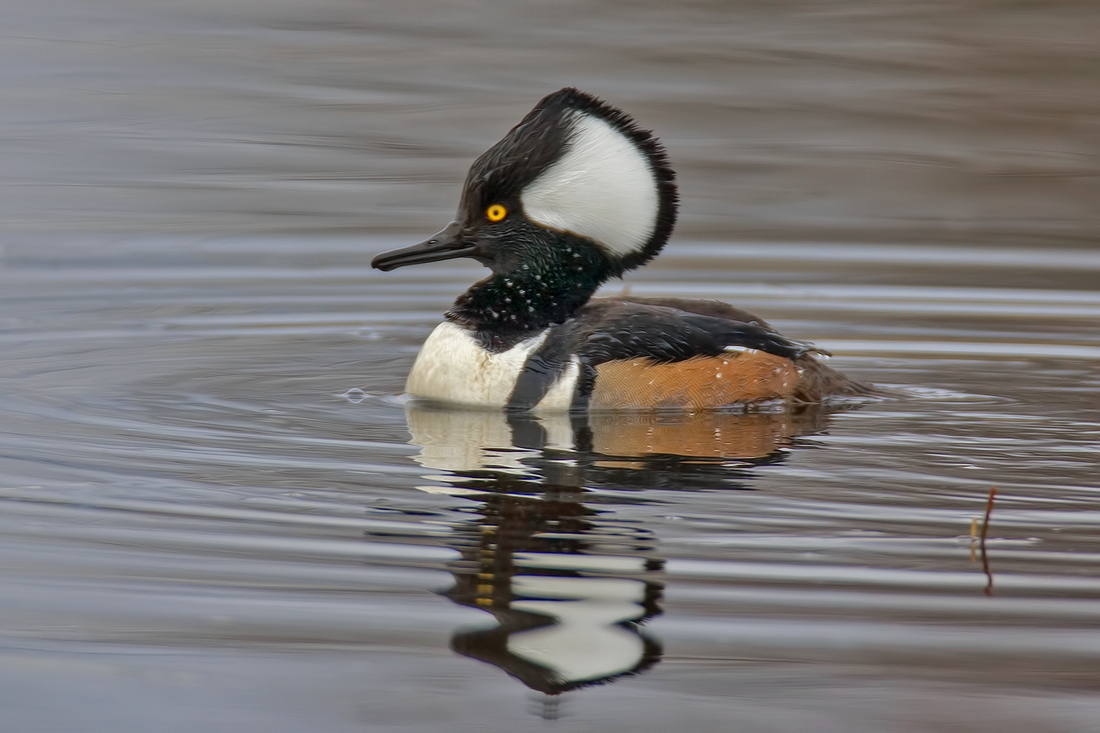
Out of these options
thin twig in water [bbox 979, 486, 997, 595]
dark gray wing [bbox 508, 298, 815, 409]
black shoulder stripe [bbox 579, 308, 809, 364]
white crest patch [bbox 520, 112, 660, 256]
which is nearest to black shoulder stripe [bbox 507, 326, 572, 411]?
dark gray wing [bbox 508, 298, 815, 409]

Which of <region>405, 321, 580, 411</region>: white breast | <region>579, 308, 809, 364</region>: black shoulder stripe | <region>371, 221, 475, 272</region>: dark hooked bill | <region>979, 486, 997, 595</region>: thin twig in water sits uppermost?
<region>371, 221, 475, 272</region>: dark hooked bill

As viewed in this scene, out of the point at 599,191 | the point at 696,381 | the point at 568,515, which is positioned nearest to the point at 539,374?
the point at 696,381

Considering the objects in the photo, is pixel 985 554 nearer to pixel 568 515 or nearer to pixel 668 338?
pixel 568 515

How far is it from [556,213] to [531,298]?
17.1 inches

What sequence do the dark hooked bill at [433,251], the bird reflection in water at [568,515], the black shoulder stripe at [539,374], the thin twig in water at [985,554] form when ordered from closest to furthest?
the bird reflection in water at [568,515] → the thin twig in water at [985,554] → the black shoulder stripe at [539,374] → the dark hooked bill at [433,251]

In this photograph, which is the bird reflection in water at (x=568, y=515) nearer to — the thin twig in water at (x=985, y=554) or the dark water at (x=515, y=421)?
the dark water at (x=515, y=421)

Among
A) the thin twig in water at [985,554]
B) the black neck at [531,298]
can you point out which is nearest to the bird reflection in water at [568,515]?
the black neck at [531,298]

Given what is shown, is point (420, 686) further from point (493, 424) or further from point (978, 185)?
point (978, 185)

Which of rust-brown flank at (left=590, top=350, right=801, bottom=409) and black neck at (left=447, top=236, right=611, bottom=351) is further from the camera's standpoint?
black neck at (left=447, top=236, right=611, bottom=351)

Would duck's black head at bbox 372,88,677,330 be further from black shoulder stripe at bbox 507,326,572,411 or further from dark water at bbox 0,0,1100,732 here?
dark water at bbox 0,0,1100,732

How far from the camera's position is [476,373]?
7.60 metres

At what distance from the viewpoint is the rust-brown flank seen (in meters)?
7.46

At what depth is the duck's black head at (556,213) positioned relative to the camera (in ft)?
24.3

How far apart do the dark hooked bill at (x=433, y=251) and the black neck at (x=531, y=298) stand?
0.21m
